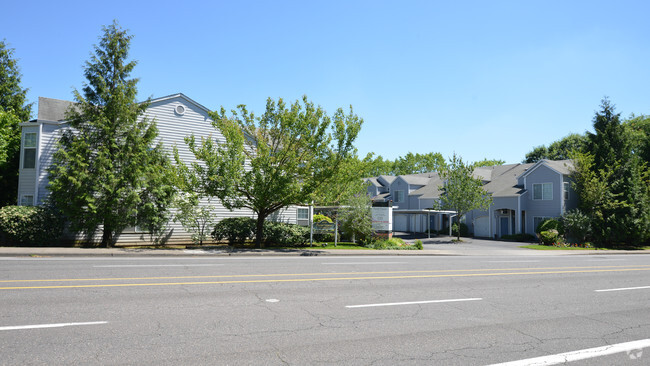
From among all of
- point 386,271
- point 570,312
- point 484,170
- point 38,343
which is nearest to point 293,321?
point 38,343

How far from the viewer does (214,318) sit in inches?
266

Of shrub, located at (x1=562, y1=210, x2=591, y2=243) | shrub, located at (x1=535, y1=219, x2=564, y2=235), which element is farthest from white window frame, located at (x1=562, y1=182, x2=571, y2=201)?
shrub, located at (x1=535, y1=219, x2=564, y2=235)

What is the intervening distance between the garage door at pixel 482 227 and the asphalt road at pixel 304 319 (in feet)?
108

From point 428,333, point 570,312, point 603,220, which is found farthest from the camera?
point 603,220

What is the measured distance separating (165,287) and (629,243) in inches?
1615

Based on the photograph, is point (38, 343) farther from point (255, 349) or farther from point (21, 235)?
point (21, 235)

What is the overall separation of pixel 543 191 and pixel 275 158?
30.6 metres

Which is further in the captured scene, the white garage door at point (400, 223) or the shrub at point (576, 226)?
the white garage door at point (400, 223)

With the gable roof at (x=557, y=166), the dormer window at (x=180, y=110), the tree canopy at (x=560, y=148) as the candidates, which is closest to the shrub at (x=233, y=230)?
the dormer window at (x=180, y=110)

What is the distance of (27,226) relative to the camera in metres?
18.4

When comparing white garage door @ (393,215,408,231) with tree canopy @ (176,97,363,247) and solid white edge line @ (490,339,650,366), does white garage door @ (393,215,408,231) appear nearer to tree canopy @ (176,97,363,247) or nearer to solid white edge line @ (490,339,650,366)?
tree canopy @ (176,97,363,247)

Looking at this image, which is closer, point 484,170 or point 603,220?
point 603,220

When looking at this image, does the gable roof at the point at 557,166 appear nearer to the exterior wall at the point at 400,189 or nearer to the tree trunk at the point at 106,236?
the exterior wall at the point at 400,189

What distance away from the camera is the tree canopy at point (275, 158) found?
2014cm
